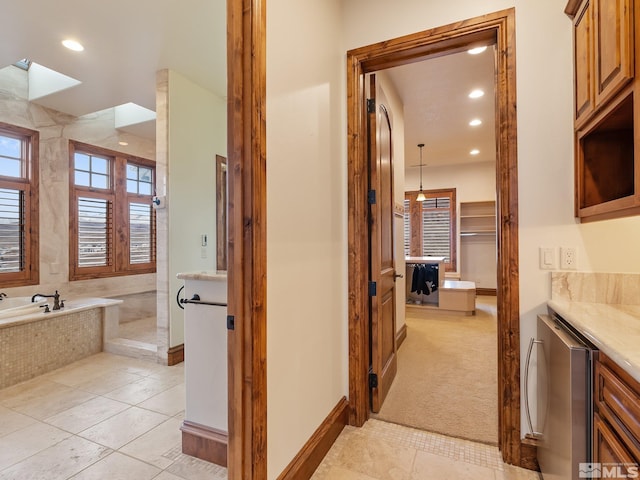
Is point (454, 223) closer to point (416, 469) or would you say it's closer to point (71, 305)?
point (416, 469)

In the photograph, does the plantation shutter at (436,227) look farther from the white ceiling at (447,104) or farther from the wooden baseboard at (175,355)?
the wooden baseboard at (175,355)

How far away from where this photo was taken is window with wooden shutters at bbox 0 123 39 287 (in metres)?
3.87

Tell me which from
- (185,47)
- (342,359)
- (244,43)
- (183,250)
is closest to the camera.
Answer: (244,43)

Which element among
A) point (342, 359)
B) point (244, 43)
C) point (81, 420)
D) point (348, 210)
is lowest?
point (81, 420)

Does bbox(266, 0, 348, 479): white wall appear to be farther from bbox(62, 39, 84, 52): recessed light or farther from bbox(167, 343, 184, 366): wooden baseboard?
bbox(62, 39, 84, 52): recessed light

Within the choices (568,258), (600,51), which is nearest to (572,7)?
(600,51)

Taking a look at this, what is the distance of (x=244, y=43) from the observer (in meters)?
1.30

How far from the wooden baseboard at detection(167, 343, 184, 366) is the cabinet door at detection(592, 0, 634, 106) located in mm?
3728

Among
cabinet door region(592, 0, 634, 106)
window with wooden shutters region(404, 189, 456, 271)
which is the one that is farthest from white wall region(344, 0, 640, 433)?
window with wooden shutters region(404, 189, 456, 271)

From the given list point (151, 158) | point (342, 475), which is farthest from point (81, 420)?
point (151, 158)

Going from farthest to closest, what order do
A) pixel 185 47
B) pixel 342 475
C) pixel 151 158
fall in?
1. pixel 151 158
2. pixel 185 47
3. pixel 342 475

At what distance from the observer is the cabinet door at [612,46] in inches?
46.3

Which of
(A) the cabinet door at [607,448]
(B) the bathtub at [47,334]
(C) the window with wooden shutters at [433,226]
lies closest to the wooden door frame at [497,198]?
(A) the cabinet door at [607,448]

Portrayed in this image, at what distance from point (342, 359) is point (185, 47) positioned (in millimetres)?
2960
